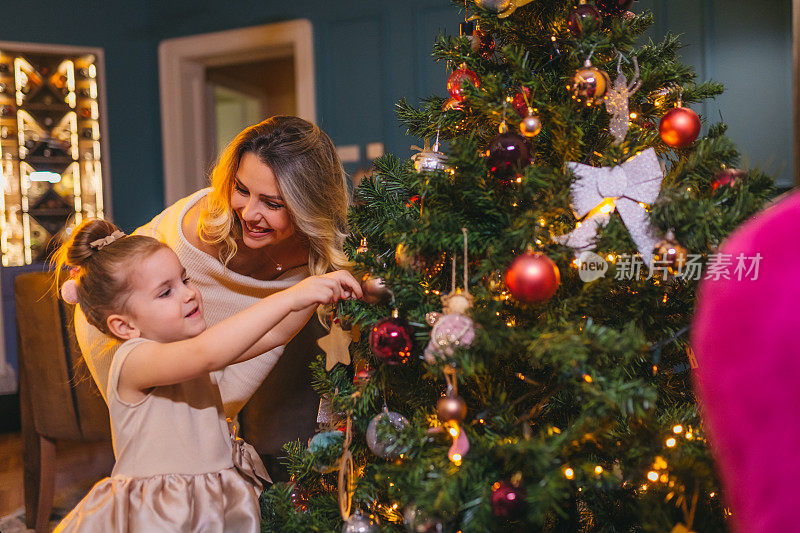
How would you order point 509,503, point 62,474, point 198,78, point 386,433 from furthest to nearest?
point 198,78
point 62,474
point 386,433
point 509,503

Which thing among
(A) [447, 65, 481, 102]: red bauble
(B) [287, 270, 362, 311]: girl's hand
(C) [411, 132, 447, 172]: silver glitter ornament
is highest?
(A) [447, 65, 481, 102]: red bauble

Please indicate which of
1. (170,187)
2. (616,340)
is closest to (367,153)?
(170,187)

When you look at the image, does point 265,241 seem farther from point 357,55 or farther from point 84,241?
point 357,55

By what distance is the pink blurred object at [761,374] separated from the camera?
0.42 m

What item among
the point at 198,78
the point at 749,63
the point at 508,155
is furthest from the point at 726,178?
the point at 198,78

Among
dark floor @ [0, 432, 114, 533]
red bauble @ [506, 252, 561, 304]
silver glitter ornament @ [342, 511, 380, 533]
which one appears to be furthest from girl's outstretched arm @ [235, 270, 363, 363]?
dark floor @ [0, 432, 114, 533]

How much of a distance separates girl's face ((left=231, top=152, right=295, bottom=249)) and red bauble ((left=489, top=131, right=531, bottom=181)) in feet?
2.50

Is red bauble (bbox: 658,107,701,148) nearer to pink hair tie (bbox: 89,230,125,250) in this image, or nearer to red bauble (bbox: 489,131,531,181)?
red bauble (bbox: 489,131,531,181)

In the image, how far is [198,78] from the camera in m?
3.87

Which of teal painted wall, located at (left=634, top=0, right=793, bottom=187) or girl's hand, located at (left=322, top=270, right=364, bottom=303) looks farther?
teal painted wall, located at (left=634, top=0, right=793, bottom=187)

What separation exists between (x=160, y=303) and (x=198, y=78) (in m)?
3.13

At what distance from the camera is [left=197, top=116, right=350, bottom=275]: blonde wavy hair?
4.69ft

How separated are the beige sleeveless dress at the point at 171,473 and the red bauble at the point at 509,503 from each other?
0.52 metres

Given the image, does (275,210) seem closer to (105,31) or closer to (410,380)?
(410,380)
